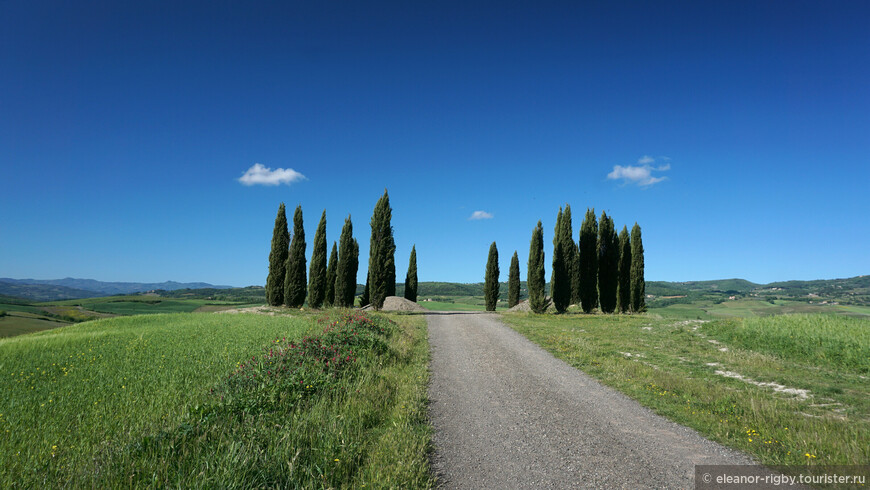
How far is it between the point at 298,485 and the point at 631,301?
4075 centimetres

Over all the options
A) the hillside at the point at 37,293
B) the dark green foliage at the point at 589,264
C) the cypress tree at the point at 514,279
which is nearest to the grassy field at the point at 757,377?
the dark green foliage at the point at 589,264

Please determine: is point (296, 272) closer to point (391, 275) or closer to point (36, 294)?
point (391, 275)

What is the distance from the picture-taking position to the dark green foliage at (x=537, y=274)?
36.6 meters

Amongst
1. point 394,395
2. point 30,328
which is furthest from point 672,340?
point 30,328

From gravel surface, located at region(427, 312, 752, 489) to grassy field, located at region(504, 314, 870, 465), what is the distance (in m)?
0.68

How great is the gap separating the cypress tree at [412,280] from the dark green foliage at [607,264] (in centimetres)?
2189

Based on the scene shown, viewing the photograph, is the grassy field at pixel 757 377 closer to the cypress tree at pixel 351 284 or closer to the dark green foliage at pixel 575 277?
the dark green foliage at pixel 575 277

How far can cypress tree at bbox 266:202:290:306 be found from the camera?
35938 mm

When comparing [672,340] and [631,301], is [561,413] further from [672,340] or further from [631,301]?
[631,301]

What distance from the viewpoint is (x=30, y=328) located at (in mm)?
20391

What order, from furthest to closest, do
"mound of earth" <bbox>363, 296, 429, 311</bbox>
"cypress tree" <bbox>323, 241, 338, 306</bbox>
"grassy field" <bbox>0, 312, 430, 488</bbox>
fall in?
1. "cypress tree" <bbox>323, 241, 338, 306</bbox>
2. "mound of earth" <bbox>363, 296, 429, 311</bbox>
3. "grassy field" <bbox>0, 312, 430, 488</bbox>

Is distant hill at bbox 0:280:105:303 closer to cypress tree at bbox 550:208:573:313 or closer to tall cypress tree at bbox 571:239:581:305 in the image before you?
cypress tree at bbox 550:208:573:313

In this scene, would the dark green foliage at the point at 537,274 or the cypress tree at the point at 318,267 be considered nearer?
the dark green foliage at the point at 537,274

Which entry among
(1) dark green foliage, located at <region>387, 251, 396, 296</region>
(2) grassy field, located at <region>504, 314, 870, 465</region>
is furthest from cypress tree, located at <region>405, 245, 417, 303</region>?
(2) grassy field, located at <region>504, 314, 870, 465</region>
